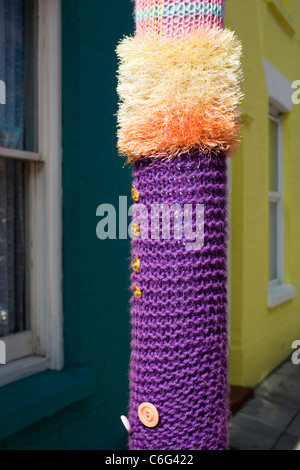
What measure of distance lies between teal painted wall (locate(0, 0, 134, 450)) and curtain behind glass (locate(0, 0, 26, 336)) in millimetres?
236

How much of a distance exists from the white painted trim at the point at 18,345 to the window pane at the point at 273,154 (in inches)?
177

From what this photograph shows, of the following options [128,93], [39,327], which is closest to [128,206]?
[39,327]

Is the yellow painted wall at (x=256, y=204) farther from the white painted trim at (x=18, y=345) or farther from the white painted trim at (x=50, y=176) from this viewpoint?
the white painted trim at (x=18, y=345)

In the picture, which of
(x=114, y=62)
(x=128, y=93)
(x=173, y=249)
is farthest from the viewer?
(x=114, y=62)

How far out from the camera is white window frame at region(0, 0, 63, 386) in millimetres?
3033

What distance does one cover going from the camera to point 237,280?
213 inches

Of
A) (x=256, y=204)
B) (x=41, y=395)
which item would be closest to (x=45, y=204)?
(x=41, y=395)

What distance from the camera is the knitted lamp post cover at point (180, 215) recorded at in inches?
51.4

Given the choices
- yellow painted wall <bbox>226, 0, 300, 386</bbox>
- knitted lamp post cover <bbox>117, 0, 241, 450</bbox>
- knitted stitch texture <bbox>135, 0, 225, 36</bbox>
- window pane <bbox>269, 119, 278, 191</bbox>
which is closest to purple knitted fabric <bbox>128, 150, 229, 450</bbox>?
knitted lamp post cover <bbox>117, 0, 241, 450</bbox>

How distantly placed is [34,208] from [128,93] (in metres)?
1.72

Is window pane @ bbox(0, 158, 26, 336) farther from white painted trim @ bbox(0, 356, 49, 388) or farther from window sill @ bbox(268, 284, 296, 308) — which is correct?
window sill @ bbox(268, 284, 296, 308)

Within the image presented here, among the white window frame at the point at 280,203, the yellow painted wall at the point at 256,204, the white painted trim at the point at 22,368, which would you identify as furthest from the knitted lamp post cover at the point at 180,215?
the white window frame at the point at 280,203

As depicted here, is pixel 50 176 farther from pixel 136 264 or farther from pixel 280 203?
pixel 280 203

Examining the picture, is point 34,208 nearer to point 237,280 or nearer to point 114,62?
point 114,62
